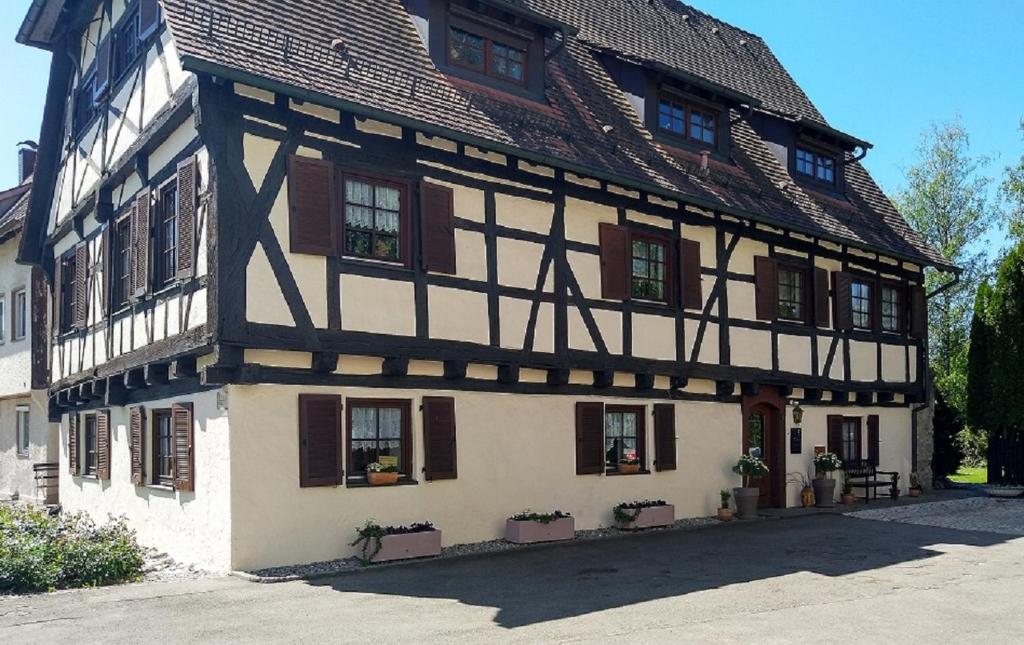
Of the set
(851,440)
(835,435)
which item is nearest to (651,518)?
(835,435)

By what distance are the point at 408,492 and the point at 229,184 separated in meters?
4.48

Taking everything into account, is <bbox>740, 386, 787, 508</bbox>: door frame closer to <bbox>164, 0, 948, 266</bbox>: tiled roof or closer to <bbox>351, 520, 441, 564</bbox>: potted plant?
<bbox>164, 0, 948, 266</bbox>: tiled roof

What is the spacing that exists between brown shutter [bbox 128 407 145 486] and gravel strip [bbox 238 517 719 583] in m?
3.77

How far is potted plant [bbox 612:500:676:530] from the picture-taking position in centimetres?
1566

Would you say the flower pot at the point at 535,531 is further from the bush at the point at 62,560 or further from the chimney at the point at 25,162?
the chimney at the point at 25,162

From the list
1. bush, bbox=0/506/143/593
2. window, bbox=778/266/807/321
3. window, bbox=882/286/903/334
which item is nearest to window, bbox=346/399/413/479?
bush, bbox=0/506/143/593

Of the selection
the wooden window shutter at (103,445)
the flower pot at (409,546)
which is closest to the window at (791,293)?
the flower pot at (409,546)

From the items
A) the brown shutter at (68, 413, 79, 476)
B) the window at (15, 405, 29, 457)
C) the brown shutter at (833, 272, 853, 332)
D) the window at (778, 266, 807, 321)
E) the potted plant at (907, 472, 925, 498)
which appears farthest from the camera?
Result: the window at (15, 405, 29, 457)

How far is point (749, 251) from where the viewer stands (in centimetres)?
1852

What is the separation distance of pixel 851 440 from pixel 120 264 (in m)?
14.7

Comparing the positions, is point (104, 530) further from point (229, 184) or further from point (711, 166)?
point (711, 166)

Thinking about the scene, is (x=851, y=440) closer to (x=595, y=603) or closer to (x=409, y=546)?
(x=409, y=546)

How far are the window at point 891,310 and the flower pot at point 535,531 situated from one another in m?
10.8

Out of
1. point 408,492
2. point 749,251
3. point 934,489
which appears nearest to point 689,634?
point 408,492
